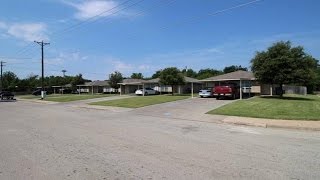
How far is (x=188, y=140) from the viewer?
41.9 feet

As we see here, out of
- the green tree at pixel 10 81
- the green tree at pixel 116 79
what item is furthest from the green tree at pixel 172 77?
the green tree at pixel 10 81

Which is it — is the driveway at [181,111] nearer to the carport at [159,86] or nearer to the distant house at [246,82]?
the distant house at [246,82]

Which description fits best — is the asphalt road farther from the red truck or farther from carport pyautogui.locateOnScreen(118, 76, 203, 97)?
carport pyautogui.locateOnScreen(118, 76, 203, 97)

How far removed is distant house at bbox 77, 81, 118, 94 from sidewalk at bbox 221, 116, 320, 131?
221 ft

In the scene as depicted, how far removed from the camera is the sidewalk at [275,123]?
17.2m

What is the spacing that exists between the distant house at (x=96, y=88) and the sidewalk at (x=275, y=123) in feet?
221

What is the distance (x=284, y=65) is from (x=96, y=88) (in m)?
62.8

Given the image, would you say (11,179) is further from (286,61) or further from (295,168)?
(286,61)

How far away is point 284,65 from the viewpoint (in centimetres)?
3978

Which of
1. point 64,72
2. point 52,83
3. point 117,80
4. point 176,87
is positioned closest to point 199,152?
point 176,87

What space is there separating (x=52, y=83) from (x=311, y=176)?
123 metres

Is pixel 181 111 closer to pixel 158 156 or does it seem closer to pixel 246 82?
pixel 158 156

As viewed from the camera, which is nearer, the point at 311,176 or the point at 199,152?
the point at 311,176

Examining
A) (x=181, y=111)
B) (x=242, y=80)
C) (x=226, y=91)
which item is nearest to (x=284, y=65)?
(x=226, y=91)
